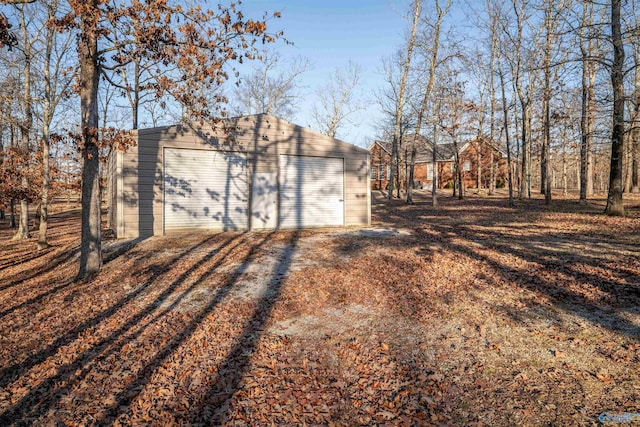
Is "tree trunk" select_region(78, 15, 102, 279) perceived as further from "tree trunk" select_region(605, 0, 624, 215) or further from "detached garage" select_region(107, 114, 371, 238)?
"tree trunk" select_region(605, 0, 624, 215)

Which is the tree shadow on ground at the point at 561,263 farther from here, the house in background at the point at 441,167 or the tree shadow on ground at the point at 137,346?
the house in background at the point at 441,167

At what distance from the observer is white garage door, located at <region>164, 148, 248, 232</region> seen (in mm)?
11672

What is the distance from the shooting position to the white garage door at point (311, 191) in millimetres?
13125

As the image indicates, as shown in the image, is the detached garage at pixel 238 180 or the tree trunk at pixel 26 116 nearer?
the detached garage at pixel 238 180

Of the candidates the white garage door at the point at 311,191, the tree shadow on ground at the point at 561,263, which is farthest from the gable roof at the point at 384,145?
the tree shadow on ground at the point at 561,263

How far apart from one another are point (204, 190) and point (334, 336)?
868 cm

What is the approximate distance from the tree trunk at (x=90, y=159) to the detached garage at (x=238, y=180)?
2.90 m

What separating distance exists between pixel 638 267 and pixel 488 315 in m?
3.64

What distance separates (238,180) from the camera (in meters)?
12.6

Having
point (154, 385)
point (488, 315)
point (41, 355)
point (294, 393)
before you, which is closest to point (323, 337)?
point (294, 393)

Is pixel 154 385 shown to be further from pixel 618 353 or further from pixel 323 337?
pixel 618 353

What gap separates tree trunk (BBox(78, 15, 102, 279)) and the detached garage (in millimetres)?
2901

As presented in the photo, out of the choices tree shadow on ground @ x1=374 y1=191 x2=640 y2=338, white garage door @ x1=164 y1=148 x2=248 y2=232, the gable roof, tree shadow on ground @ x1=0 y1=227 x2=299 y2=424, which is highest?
the gable roof

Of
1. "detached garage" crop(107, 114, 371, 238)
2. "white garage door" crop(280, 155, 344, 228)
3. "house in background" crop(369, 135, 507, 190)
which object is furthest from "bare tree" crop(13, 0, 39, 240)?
"house in background" crop(369, 135, 507, 190)
